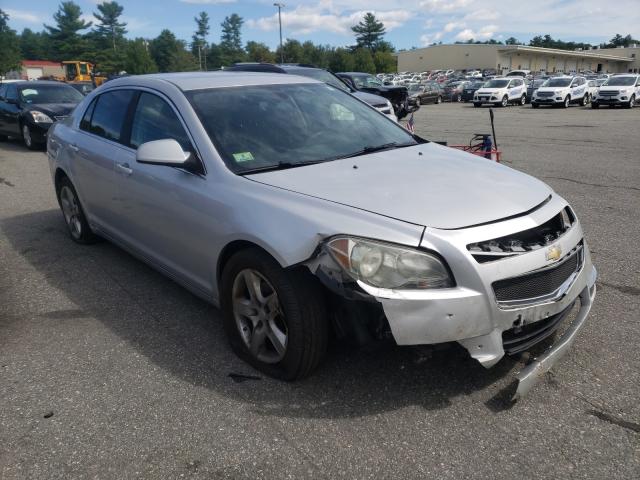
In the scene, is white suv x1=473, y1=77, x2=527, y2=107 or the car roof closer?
the car roof

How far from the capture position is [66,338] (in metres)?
3.52

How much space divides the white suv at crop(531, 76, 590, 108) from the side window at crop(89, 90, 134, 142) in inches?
1101

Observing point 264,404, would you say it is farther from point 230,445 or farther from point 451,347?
point 451,347

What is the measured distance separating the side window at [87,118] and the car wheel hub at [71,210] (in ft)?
2.40

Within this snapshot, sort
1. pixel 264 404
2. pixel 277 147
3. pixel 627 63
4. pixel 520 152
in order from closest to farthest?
1. pixel 264 404
2. pixel 277 147
3. pixel 520 152
4. pixel 627 63

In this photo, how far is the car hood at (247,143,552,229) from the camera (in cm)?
258

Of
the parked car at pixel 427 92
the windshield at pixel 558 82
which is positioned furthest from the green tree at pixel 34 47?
the windshield at pixel 558 82

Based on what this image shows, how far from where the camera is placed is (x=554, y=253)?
2629 mm

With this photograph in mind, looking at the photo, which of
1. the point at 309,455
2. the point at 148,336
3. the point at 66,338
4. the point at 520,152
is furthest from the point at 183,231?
the point at 520,152

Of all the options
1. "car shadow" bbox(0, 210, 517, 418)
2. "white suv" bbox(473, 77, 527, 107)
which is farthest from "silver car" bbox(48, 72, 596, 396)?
"white suv" bbox(473, 77, 527, 107)

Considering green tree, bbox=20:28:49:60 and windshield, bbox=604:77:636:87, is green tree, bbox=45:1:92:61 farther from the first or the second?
windshield, bbox=604:77:636:87

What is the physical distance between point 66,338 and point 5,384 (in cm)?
54

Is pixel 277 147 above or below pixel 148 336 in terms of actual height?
above

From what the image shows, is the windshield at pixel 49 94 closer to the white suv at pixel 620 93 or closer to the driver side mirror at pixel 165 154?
the driver side mirror at pixel 165 154
